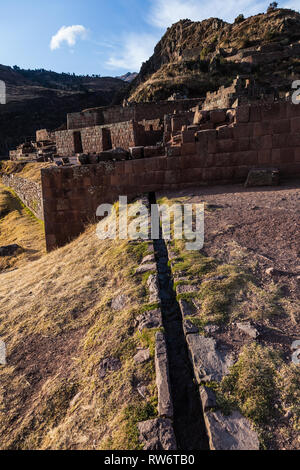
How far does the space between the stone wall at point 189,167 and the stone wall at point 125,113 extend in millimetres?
11655

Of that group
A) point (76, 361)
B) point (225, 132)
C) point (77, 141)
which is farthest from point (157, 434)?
point (77, 141)

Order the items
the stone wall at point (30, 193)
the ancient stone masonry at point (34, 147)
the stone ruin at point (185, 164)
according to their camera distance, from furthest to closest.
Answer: the ancient stone masonry at point (34, 147) < the stone wall at point (30, 193) < the stone ruin at point (185, 164)

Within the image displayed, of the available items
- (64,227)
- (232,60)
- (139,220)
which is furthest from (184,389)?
(232,60)

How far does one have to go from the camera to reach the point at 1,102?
244 feet

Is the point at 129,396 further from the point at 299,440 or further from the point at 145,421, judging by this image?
the point at 299,440

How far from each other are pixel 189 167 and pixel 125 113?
13.4 m

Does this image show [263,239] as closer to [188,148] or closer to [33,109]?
[188,148]

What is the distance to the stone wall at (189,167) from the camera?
810 cm

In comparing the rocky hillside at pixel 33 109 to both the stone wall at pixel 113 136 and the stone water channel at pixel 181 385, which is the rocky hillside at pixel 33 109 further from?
the stone water channel at pixel 181 385

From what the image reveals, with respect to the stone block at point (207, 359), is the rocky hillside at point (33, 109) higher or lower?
higher

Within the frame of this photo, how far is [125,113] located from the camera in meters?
20.1

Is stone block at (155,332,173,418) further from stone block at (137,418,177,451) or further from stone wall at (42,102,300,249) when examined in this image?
stone wall at (42,102,300,249)

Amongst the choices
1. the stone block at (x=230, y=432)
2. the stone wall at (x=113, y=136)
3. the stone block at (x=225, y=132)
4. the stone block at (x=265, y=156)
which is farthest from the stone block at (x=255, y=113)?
the stone block at (x=230, y=432)

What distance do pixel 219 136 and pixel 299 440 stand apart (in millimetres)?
7420
